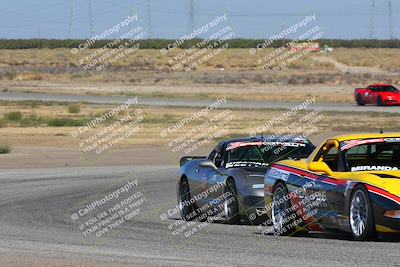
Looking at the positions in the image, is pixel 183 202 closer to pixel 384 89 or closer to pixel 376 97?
pixel 376 97

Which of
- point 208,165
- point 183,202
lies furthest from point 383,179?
point 183,202

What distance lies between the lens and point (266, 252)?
12.2 metres

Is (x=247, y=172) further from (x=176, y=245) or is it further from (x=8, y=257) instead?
(x=8, y=257)

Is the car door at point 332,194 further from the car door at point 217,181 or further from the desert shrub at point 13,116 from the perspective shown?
the desert shrub at point 13,116

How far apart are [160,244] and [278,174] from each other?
2054 mm

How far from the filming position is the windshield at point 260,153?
1712 centimetres

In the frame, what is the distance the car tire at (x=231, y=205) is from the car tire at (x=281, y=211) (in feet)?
4.69

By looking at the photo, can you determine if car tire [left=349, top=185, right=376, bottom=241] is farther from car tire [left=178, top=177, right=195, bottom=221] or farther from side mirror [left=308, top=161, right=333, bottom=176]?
car tire [left=178, top=177, right=195, bottom=221]

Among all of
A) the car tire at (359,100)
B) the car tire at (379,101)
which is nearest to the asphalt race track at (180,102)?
the car tire at (359,100)

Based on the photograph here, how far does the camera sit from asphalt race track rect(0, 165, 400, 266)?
11461 millimetres

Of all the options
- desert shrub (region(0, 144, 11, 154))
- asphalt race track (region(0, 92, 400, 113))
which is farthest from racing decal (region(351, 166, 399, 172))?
asphalt race track (region(0, 92, 400, 113))

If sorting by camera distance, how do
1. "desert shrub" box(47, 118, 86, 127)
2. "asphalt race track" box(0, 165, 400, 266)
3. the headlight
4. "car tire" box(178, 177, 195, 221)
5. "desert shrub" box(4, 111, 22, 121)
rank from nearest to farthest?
"asphalt race track" box(0, 165, 400, 266) → the headlight → "car tire" box(178, 177, 195, 221) → "desert shrub" box(47, 118, 86, 127) → "desert shrub" box(4, 111, 22, 121)

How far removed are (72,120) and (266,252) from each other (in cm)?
3756

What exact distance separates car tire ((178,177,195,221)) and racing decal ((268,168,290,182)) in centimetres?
289
